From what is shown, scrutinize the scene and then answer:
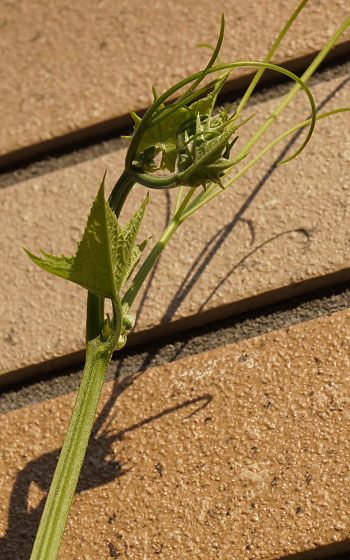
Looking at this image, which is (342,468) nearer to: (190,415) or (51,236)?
(190,415)

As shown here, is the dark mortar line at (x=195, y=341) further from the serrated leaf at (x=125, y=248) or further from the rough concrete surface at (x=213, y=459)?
the serrated leaf at (x=125, y=248)

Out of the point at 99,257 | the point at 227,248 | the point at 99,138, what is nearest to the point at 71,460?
the point at 99,257

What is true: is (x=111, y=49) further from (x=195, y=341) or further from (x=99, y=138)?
(x=195, y=341)

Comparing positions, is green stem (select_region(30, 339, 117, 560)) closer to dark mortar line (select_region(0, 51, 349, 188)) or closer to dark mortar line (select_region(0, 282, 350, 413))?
dark mortar line (select_region(0, 282, 350, 413))

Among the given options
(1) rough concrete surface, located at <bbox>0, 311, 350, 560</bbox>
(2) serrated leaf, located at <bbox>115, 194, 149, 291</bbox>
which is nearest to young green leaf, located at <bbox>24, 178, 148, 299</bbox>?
(2) serrated leaf, located at <bbox>115, 194, 149, 291</bbox>

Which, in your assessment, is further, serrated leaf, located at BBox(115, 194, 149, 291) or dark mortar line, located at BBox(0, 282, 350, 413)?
dark mortar line, located at BBox(0, 282, 350, 413)
